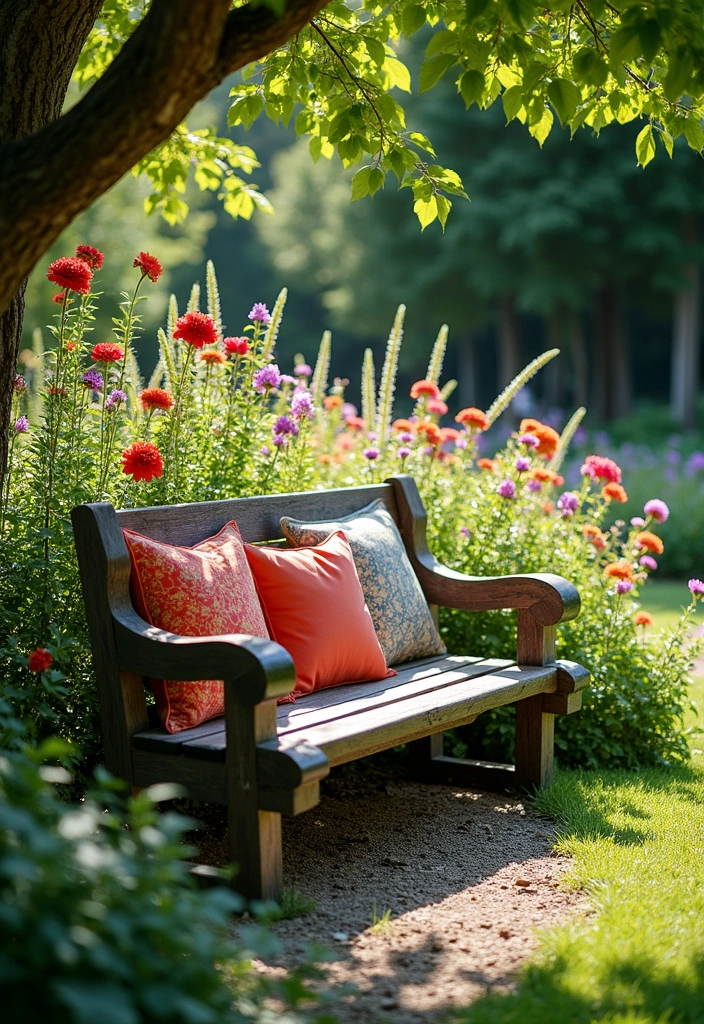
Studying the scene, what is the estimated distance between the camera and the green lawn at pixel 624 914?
230 cm

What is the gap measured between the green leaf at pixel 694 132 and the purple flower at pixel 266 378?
179cm

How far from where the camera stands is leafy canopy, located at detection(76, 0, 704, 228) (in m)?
2.70

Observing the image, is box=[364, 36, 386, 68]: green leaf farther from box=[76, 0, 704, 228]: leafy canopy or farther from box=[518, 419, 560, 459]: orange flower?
box=[518, 419, 560, 459]: orange flower

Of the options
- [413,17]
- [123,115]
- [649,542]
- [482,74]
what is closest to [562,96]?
[482,74]

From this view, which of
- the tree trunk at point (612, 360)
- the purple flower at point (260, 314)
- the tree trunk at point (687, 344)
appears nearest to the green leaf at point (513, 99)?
the purple flower at point (260, 314)

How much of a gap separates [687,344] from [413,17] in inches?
674

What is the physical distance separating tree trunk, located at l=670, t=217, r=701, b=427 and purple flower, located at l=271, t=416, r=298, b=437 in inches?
630

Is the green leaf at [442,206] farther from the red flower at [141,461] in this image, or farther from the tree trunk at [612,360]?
the tree trunk at [612,360]

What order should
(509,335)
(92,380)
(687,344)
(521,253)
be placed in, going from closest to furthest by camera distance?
1. (92,380)
2. (687,344)
3. (521,253)
4. (509,335)

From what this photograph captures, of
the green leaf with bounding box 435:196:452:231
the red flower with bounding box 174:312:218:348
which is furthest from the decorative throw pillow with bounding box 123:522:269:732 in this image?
the green leaf with bounding box 435:196:452:231

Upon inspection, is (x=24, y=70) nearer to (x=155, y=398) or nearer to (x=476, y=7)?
(x=155, y=398)

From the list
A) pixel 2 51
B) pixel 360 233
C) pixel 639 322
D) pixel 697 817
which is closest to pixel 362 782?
pixel 697 817

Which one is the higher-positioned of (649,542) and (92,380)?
(92,380)

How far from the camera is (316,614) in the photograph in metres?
3.46
